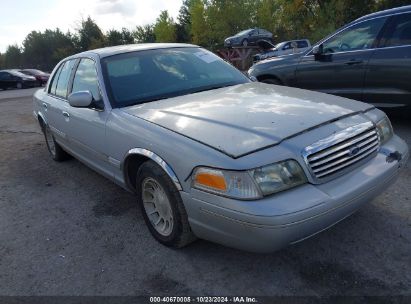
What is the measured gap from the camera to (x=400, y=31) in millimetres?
5363

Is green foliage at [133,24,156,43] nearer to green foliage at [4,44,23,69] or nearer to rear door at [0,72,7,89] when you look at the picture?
green foliage at [4,44,23,69]

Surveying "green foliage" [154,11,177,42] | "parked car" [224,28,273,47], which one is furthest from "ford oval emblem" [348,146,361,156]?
"green foliage" [154,11,177,42]

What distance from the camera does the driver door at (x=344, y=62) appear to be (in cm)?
566

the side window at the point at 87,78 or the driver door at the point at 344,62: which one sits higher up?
the side window at the point at 87,78

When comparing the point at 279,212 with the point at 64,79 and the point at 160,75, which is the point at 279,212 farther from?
the point at 64,79

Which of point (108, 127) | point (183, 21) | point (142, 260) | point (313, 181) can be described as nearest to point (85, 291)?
point (142, 260)

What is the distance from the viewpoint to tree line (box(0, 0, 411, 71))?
24141 mm

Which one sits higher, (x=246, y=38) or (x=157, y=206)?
(x=157, y=206)

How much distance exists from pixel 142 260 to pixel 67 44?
230 feet

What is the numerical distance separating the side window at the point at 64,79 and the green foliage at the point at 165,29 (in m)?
49.3

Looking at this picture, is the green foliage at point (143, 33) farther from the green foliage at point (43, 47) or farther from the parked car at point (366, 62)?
the parked car at point (366, 62)

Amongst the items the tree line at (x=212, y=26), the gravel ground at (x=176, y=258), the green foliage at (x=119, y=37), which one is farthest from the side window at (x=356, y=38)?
the green foliage at (x=119, y=37)

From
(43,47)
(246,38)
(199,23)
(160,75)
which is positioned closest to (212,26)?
(199,23)

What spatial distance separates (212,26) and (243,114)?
45.7 m
